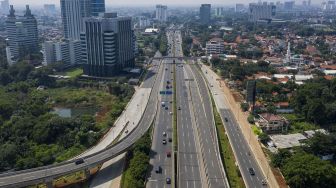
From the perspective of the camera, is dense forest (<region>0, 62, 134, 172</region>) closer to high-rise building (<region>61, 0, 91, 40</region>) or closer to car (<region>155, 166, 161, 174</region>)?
car (<region>155, 166, 161, 174</region>)

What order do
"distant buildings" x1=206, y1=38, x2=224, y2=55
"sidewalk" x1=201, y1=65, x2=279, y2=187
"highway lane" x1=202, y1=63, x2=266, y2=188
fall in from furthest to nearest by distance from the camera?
"distant buildings" x1=206, y1=38, x2=224, y2=55
"sidewalk" x1=201, y1=65, x2=279, y2=187
"highway lane" x1=202, y1=63, x2=266, y2=188

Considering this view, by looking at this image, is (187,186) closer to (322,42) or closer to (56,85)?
(56,85)

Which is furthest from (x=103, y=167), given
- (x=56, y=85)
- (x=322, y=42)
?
(x=322, y=42)

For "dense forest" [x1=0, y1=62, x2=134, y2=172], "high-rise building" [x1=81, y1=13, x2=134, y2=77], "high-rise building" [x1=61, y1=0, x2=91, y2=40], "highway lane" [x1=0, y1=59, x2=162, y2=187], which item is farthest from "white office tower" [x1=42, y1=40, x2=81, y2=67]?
"highway lane" [x1=0, y1=59, x2=162, y2=187]

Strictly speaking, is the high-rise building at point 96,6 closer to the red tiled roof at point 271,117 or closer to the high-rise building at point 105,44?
the high-rise building at point 105,44

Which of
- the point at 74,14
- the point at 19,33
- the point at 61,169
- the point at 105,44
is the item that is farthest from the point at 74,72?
the point at 61,169

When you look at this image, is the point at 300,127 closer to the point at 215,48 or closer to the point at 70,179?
Result: the point at 70,179

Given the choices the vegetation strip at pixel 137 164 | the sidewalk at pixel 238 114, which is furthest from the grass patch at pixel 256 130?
the vegetation strip at pixel 137 164
